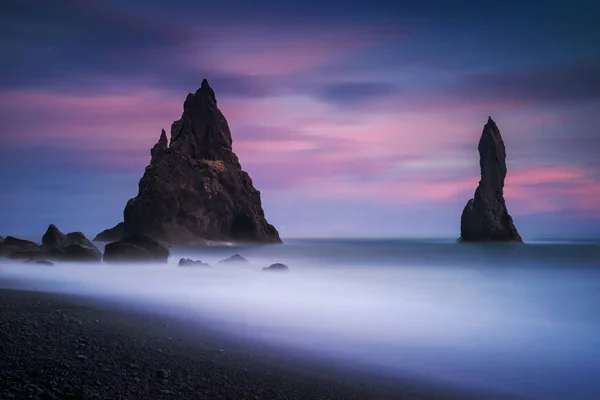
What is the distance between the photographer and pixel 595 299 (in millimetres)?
27500

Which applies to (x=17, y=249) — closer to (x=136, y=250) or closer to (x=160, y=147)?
(x=136, y=250)

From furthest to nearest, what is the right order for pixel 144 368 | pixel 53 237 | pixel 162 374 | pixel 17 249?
pixel 53 237 → pixel 17 249 → pixel 144 368 → pixel 162 374

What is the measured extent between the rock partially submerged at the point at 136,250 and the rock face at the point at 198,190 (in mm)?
65999

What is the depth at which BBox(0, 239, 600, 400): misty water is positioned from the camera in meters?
11.5

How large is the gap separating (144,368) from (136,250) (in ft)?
99.9

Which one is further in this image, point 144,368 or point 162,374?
point 144,368

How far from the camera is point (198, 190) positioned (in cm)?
11638

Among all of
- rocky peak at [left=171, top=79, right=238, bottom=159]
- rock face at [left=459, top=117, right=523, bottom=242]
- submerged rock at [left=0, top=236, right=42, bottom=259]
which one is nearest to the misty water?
submerged rock at [left=0, top=236, right=42, bottom=259]

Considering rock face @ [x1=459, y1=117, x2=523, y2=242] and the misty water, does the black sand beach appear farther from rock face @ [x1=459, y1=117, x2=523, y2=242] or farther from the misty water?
rock face @ [x1=459, y1=117, x2=523, y2=242]

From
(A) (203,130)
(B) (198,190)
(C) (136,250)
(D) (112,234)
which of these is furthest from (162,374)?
(D) (112,234)

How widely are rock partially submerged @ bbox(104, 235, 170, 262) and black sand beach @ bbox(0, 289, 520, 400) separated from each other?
2439 cm

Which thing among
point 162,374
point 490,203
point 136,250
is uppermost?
point 490,203

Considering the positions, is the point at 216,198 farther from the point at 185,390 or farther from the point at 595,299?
the point at 185,390

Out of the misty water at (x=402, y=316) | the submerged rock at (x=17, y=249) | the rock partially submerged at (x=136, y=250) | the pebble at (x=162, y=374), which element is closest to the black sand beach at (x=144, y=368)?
the pebble at (x=162, y=374)
